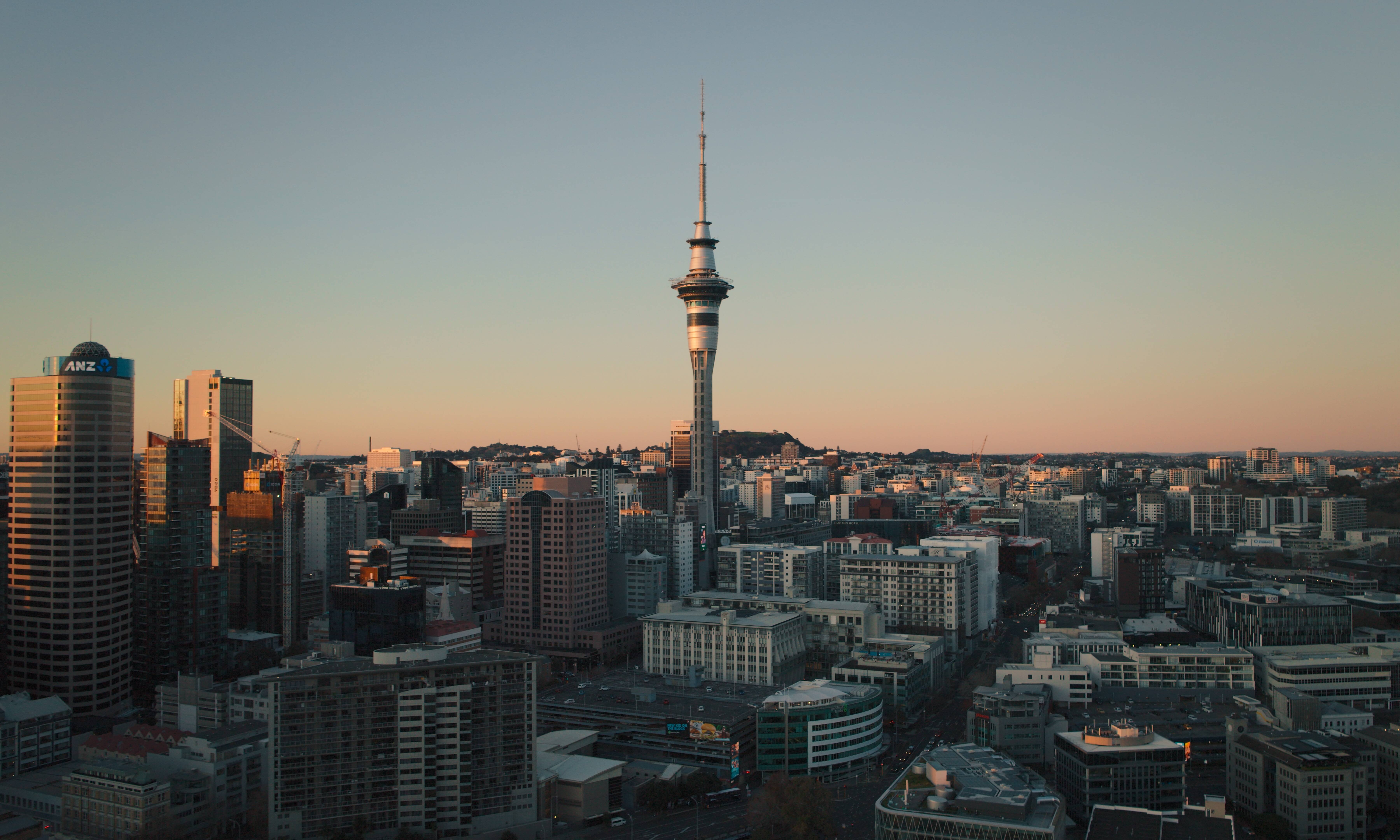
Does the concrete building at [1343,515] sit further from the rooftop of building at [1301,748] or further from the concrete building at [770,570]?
the rooftop of building at [1301,748]

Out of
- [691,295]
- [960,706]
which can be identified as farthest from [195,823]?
[691,295]

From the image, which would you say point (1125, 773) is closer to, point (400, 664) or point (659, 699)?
point (659, 699)

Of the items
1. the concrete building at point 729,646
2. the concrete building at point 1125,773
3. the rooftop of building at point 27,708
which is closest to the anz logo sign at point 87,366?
the rooftop of building at point 27,708

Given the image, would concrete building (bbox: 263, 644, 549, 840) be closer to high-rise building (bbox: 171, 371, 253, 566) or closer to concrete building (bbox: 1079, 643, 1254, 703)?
concrete building (bbox: 1079, 643, 1254, 703)

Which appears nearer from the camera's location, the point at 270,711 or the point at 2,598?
the point at 270,711

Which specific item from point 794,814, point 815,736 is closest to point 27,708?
point 794,814

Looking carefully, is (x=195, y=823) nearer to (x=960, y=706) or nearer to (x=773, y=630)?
(x=773, y=630)
